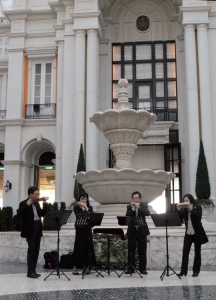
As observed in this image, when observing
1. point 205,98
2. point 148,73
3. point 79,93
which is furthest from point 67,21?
point 205,98

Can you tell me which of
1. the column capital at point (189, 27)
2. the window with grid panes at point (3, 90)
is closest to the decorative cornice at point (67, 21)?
the window with grid panes at point (3, 90)

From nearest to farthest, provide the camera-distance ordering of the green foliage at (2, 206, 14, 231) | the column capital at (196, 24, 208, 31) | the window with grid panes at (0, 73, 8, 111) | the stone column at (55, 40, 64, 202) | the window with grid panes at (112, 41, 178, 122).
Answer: the green foliage at (2, 206, 14, 231) → the column capital at (196, 24, 208, 31) → the stone column at (55, 40, 64, 202) → the window with grid panes at (112, 41, 178, 122) → the window with grid panes at (0, 73, 8, 111)

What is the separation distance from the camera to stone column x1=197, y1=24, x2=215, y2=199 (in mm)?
20703

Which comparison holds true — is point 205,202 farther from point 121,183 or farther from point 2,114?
point 2,114

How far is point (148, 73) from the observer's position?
25.4m

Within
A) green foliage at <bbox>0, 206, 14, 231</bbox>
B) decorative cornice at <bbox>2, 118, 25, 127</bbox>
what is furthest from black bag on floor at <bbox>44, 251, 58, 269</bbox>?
decorative cornice at <bbox>2, 118, 25, 127</bbox>

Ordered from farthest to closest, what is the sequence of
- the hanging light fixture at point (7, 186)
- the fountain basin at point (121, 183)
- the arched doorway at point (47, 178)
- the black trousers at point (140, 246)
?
the arched doorway at point (47, 178) → the hanging light fixture at point (7, 186) → the fountain basin at point (121, 183) → the black trousers at point (140, 246)

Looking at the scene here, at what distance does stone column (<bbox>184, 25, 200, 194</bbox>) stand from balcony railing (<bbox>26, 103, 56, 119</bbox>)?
25.9 feet

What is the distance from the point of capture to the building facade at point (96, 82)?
858 inches

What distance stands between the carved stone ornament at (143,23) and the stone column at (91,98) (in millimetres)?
4077

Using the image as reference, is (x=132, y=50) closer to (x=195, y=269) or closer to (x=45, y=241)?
(x=45, y=241)

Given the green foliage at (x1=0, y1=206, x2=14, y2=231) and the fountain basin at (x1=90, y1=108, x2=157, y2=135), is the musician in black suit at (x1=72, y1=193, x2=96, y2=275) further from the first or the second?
the green foliage at (x1=0, y1=206, x2=14, y2=231)

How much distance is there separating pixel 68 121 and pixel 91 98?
1.75 metres

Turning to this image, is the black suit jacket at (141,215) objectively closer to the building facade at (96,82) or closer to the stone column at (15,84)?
the building facade at (96,82)
